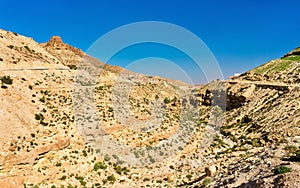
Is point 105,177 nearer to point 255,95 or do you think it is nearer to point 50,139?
point 50,139

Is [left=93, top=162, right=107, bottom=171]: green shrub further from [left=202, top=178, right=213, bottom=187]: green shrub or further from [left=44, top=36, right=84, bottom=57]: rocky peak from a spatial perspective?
[left=44, top=36, right=84, bottom=57]: rocky peak

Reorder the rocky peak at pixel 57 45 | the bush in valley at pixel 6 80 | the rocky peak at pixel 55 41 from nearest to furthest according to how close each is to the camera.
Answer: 1. the bush in valley at pixel 6 80
2. the rocky peak at pixel 57 45
3. the rocky peak at pixel 55 41

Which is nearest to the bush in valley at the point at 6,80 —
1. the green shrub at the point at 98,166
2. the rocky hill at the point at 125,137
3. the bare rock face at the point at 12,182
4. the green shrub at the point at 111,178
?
the rocky hill at the point at 125,137

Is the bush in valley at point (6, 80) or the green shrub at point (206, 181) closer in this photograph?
the green shrub at point (206, 181)

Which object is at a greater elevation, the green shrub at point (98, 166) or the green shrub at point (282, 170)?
the green shrub at point (98, 166)

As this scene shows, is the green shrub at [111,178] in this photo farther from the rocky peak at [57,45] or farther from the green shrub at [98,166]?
the rocky peak at [57,45]

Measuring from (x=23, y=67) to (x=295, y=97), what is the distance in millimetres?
29562

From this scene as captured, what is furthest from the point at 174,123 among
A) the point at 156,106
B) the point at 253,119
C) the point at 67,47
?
the point at 67,47

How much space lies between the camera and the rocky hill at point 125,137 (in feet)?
49.0

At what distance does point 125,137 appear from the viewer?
71.7 feet

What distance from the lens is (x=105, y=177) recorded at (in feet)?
57.6

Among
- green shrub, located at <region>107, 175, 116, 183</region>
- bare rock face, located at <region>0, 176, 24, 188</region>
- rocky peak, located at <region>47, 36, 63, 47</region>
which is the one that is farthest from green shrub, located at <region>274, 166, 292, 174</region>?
rocky peak, located at <region>47, 36, 63, 47</region>

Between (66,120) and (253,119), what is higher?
(253,119)

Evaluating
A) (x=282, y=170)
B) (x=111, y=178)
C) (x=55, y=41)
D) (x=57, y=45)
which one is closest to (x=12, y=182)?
(x=111, y=178)
